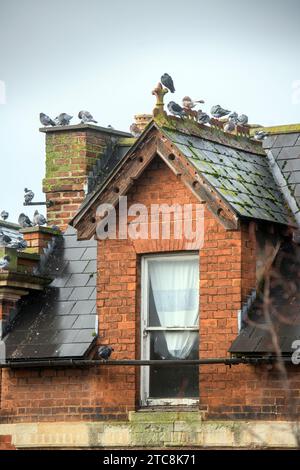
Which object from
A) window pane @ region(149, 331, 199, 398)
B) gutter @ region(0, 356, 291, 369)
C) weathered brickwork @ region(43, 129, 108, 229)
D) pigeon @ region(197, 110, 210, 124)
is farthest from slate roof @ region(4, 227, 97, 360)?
pigeon @ region(197, 110, 210, 124)

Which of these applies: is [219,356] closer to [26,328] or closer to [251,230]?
[251,230]

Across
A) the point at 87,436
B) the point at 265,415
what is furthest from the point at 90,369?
the point at 265,415

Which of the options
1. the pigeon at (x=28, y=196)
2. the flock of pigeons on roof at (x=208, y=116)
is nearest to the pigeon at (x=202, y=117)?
the flock of pigeons on roof at (x=208, y=116)

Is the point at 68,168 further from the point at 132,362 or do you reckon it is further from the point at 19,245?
the point at 132,362

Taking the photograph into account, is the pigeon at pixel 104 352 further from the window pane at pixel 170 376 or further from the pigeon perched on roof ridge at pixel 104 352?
the window pane at pixel 170 376

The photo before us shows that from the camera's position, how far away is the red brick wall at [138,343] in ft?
61.5

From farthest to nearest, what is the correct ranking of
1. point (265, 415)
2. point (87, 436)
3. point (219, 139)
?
point (219, 139) → point (87, 436) → point (265, 415)

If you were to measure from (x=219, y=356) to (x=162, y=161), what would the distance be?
2.63 m

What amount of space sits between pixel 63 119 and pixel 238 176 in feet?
15.0

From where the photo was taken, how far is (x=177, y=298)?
64.5 ft

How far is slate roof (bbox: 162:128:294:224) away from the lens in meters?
19.5

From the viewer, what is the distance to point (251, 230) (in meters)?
19.4

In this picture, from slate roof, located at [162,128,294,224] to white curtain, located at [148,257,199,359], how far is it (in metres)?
0.94

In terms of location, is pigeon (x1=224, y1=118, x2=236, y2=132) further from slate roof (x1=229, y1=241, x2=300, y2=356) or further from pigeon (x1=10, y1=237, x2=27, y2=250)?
pigeon (x1=10, y1=237, x2=27, y2=250)
